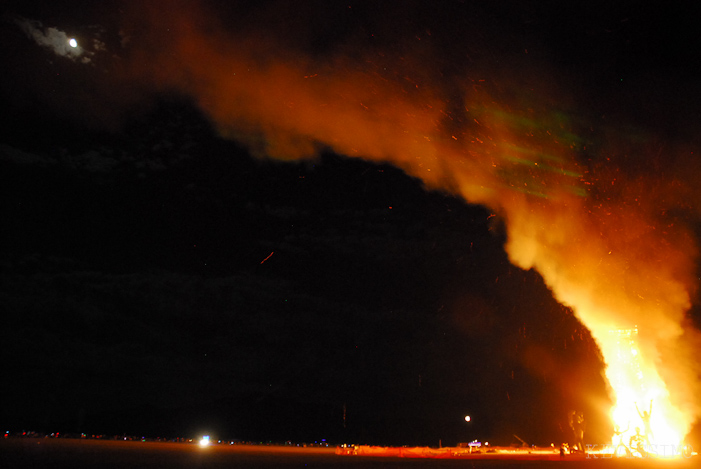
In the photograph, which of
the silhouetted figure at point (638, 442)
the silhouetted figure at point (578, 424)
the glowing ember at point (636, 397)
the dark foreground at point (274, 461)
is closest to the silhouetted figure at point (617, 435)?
the glowing ember at point (636, 397)

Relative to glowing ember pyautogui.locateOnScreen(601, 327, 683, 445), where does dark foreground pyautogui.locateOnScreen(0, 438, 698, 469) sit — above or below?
below

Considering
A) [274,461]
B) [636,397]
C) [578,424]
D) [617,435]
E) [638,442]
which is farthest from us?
[578,424]

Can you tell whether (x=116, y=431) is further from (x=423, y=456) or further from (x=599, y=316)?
(x=599, y=316)

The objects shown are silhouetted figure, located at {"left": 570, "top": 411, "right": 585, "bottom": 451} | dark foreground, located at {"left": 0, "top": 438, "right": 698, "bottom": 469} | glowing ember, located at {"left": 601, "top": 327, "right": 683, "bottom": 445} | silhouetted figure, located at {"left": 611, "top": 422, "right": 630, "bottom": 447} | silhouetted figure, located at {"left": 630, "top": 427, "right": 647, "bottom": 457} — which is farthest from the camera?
silhouetted figure, located at {"left": 570, "top": 411, "right": 585, "bottom": 451}

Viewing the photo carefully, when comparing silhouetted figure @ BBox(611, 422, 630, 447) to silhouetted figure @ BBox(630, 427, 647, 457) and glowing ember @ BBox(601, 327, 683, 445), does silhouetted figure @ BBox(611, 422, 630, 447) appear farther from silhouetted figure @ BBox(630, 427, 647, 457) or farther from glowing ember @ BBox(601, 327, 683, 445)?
silhouetted figure @ BBox(630, 427, 647, 457)

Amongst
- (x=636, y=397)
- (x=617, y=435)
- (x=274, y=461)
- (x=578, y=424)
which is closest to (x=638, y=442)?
(x=617, y=435)

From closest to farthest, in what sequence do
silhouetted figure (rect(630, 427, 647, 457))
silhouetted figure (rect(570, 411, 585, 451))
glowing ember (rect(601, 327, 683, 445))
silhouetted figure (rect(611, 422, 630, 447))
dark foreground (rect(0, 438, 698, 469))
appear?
dark foreground (rect(0, 438, 698, 469)) < silhouetted figure (rect(630, 427, 647, 457)) < glowing ember (rect(601, 327, 683, 445)) < silhouetted figure (rect(611, 422, 630, 447)) < silhouetted figure (rect(570, 411, 585, 451))

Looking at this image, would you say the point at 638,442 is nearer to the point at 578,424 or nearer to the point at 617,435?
the point at 617,435

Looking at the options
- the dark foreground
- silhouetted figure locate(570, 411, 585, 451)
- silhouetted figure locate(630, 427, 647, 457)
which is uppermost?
silhouetted figure locate(570, 411, 585, 451)

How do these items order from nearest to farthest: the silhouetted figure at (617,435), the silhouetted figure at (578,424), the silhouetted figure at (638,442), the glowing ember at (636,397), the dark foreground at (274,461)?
the dark foreground at (274,461) → the silhouetted figure at (638,442) → the glowing ember at (636,397) → the silhouetted figure at (617,435) → the silhouetted figure at (578,424)

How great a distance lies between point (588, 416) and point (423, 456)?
15927 mm

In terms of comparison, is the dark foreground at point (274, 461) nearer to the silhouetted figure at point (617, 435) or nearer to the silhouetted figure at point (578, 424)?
the silhouetted figure at point (617, 435)

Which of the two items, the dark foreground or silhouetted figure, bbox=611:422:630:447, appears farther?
silhouetted figure, bbox=611:422:630:447

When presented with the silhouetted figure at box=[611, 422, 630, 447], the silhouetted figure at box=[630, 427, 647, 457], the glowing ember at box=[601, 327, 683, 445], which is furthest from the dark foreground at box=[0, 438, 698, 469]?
the silhouetted figure at box=[611, 422, 630, 447]
